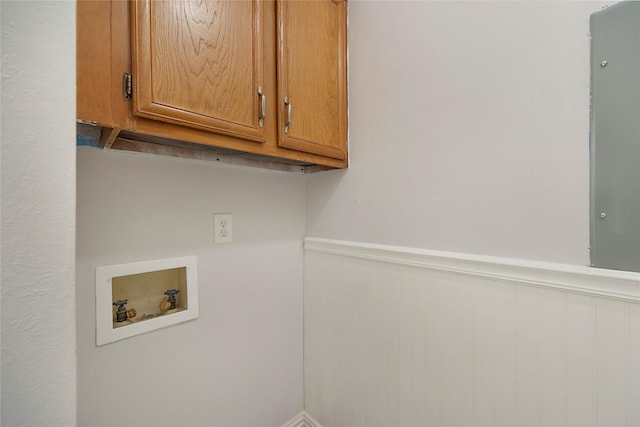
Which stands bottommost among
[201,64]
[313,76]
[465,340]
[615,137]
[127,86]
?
[465,340]

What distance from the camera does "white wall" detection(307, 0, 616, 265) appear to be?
0.69m

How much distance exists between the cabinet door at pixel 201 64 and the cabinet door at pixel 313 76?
91 millimetres

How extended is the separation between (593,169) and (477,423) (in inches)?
31.0

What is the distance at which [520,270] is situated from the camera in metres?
0.75

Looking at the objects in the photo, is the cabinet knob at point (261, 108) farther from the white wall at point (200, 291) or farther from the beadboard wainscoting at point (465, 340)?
the beadboard wainscoting at point (465, 340)

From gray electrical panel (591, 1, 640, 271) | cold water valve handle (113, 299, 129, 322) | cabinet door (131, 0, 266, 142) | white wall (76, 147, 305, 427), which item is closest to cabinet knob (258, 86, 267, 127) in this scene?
cabinet door (131, 0, 266, 142)

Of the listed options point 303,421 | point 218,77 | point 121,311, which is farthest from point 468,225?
point 303,421

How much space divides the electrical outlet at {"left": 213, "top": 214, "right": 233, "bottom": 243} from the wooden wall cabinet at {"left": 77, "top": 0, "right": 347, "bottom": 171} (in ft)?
0.76

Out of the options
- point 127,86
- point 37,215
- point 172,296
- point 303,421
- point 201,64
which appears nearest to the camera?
point 37,215

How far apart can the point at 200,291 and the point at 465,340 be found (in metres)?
0.91

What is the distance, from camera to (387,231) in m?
1.05

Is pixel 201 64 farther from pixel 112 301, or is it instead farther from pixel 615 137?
pixel 615 137

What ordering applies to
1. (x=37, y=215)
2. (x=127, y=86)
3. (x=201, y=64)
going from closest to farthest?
(x=37, y=215) < (x=127, y=86) < (x=201, y=64)

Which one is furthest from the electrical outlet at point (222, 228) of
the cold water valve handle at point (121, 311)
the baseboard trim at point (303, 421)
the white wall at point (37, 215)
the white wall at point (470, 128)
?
the baseboard trim at point (303, 421)
